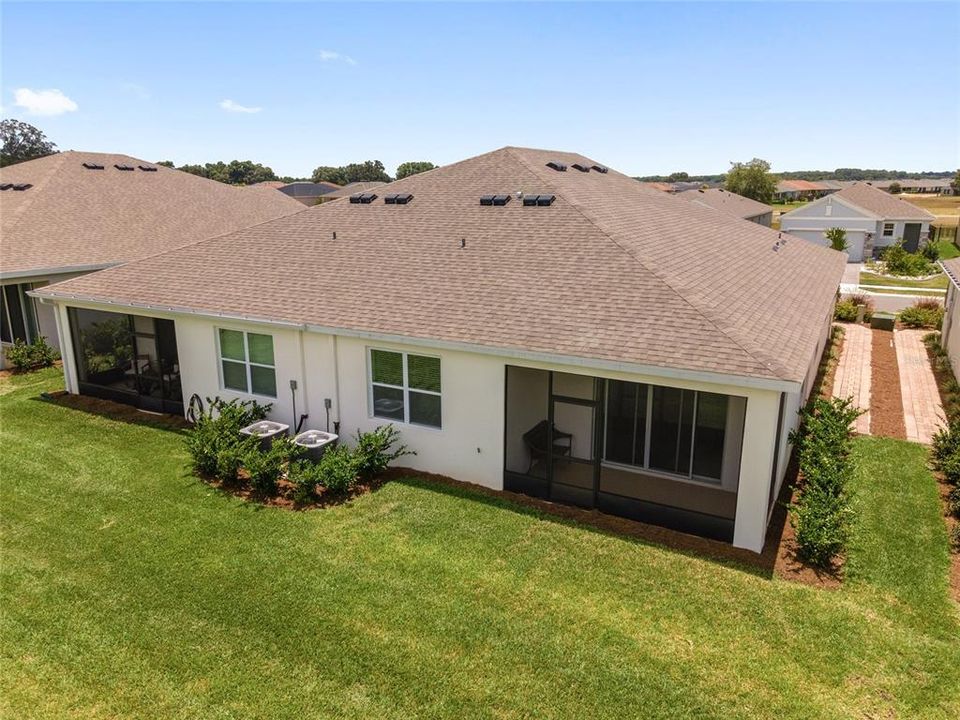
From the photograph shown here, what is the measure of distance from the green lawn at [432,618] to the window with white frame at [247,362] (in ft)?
10.7

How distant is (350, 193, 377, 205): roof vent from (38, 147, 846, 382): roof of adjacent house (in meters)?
0.17

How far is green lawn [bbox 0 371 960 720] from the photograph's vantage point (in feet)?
22.6

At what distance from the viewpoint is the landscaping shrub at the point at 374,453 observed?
1184 cm

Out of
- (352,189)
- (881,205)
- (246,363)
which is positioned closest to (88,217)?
(246,363)

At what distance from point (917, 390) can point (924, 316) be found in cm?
989

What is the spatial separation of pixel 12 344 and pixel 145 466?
436 inches

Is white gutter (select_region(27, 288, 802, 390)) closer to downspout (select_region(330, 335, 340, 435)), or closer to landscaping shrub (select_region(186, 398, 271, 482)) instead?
downspout (select_region(330, 335, 340, 435))

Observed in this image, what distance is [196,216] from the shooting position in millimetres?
Result: 26656

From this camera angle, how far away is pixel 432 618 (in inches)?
319

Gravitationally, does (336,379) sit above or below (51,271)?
below

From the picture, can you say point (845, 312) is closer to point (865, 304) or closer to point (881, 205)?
point (865, 304)

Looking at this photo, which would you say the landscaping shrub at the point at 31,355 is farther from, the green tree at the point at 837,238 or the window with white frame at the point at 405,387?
the green tree at the point at 837,238

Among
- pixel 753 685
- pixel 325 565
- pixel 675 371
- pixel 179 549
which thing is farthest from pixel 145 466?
pixel 753 685

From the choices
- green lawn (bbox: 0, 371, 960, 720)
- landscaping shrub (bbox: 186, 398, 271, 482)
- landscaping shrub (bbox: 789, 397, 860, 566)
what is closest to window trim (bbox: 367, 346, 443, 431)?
green lawn (bbox: 0, 371, 960, 720)
